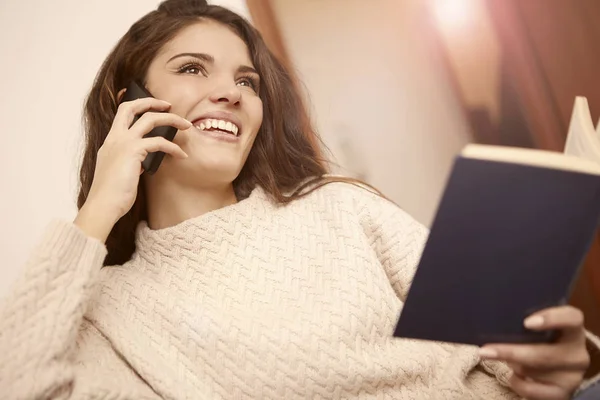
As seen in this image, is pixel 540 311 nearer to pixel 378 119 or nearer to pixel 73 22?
pixel 378 119

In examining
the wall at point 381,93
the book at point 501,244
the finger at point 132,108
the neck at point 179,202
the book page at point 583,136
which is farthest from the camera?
the wall at point 381,93

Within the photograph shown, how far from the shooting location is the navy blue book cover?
46cm

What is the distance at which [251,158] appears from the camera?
3.69ft

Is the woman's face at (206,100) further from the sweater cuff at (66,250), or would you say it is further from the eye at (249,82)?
the sweater cuff at (66,250)

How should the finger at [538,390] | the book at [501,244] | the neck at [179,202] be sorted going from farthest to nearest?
the neck at [179,202] < the finger at [538,390] < the book at [501,244]

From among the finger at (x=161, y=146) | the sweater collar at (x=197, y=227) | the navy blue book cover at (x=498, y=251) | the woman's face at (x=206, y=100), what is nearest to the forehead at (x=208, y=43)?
the woman's face at (x=206, y=100)

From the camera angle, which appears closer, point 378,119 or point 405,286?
point 405,286

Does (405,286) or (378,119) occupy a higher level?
(378,119)

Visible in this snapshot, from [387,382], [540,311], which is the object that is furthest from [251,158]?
[540,311]

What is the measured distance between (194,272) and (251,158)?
0.37 metres

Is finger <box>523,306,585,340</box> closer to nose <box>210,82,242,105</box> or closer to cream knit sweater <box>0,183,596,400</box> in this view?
cream knit sweater <box>0,183,596,400</box>

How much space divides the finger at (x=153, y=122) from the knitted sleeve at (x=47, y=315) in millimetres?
236

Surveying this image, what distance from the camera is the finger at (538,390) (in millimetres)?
576

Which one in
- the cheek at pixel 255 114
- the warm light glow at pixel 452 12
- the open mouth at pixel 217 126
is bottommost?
the open mouth at pixel 217 126
